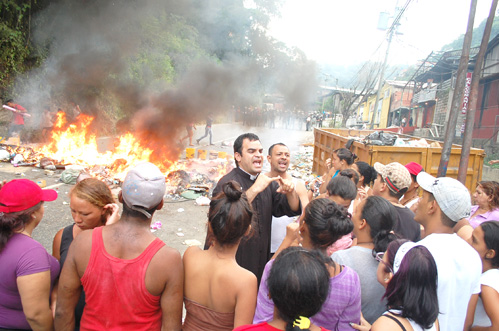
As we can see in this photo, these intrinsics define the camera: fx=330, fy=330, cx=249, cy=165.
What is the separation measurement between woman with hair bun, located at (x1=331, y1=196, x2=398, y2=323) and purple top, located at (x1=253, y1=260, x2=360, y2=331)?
0.34 metres

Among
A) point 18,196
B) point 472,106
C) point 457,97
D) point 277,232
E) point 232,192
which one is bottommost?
point 277,232

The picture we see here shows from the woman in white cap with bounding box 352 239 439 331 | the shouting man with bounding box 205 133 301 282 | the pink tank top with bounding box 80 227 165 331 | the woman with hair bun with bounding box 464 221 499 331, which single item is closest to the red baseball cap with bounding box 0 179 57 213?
the pink tank top with bounding box 80 227 165 331

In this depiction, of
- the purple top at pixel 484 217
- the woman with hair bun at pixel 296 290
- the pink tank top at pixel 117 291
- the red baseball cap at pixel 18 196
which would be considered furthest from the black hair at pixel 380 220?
the red baseball cap at pixel 18 196

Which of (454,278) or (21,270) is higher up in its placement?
(454,278)

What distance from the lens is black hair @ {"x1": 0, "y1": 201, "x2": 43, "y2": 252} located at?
179 centimetres

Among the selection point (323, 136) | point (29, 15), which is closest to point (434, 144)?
point (323, 136)

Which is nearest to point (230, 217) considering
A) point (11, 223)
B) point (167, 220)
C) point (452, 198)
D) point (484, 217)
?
point (11, 223)

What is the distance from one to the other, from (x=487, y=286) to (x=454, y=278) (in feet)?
1.42

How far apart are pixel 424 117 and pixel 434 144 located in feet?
81.8

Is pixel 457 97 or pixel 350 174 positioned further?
pixel 457 97

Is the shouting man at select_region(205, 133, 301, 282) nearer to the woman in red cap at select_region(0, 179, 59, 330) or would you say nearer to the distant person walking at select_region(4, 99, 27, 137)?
the woman in red cap at select_region(0, 179, 59, 330)

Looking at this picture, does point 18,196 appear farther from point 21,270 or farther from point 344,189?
point 344,189

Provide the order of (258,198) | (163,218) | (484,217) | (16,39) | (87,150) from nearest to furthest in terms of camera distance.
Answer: (258,198)
(484,217)
(163,218)
(87,150)
(16,39)

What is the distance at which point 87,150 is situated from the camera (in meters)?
11.1
